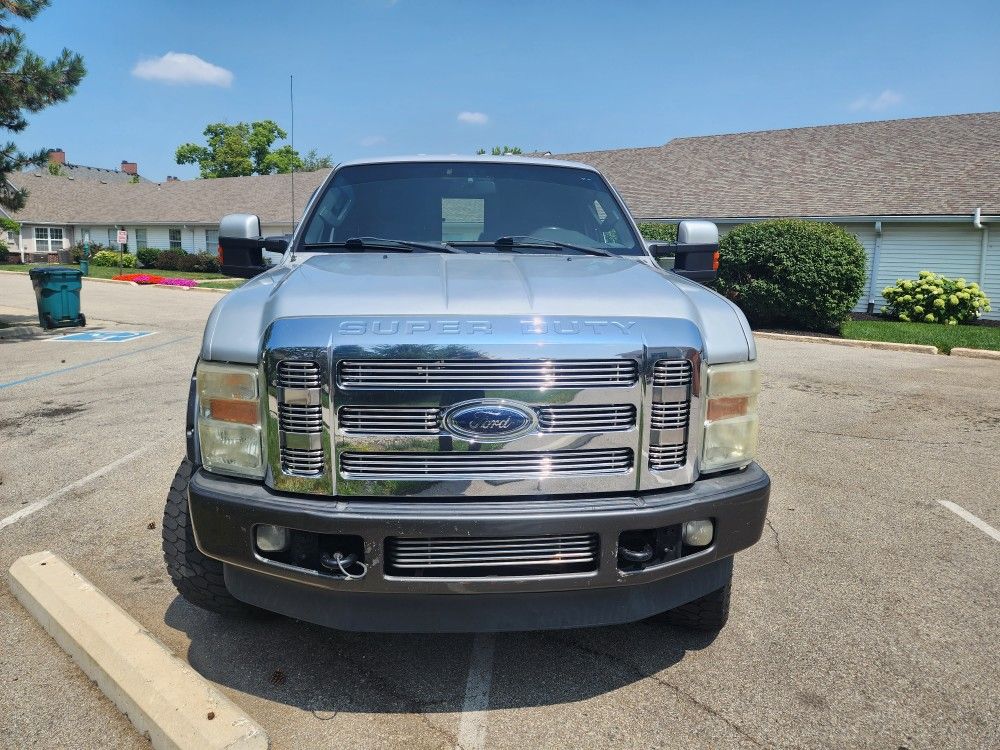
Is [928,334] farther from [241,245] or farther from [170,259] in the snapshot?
[170,259]

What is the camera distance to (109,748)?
101 inches

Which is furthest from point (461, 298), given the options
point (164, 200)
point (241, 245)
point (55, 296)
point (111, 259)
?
point (164, 200)

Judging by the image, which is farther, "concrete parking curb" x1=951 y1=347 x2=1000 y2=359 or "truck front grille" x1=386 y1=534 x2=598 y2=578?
"concrete parking curb" x1=951 y1=347 x2=1000 y2=359

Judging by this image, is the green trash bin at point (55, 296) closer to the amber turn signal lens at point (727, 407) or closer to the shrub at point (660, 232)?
the shrub at point (660, 232)

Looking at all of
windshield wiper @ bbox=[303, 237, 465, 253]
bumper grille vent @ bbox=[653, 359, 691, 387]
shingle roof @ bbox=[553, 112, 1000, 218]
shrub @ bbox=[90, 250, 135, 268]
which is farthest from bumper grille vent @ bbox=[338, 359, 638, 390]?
shrub @ bbox=[90, 250, 135, 268]

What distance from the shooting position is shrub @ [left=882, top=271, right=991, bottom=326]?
17.4 m

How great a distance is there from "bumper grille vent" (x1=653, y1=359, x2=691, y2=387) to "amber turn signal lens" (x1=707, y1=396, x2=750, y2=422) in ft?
0.52

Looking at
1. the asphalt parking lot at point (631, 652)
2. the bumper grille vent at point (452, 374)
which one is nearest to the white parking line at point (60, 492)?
the asphalt parking lot at point (631, 652)

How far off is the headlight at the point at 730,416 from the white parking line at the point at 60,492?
3988mm

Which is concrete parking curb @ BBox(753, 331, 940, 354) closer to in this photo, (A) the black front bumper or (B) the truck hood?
(B) the truck hood

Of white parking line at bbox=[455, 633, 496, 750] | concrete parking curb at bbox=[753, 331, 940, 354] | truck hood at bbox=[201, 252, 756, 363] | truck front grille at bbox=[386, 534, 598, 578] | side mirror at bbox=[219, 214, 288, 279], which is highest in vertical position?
side mirror at bbox=[219, 214, 288, 279]

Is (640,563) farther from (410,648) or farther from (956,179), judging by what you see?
(956,179)

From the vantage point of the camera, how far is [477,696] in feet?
9.41

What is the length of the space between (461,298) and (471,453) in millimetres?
557
